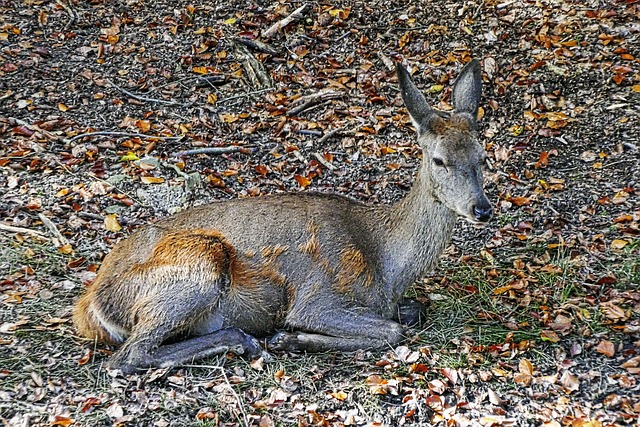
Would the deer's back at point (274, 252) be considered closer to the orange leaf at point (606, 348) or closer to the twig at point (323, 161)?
the orange leaf at point (606, 348)

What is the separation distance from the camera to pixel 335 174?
9.66 meters

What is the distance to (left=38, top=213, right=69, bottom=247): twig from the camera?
8062 mm

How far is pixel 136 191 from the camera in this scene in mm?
8977

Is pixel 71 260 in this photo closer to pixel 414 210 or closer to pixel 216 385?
pixel 216 385

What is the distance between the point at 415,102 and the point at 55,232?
3.76 meters

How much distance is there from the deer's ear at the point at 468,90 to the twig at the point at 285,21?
4.99m

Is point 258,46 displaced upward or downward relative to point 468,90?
downward

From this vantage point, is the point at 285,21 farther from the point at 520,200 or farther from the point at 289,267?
the point at 289,267

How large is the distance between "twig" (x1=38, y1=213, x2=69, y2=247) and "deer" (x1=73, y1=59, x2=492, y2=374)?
1399mm

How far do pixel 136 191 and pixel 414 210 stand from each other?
337 cm

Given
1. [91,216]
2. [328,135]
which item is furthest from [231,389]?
[328,135]

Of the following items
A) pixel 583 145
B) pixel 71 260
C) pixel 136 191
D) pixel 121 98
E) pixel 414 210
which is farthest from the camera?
pixel 121 98

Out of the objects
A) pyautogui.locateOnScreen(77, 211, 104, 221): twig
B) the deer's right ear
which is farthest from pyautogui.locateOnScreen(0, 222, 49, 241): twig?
Result: the deer's right ear

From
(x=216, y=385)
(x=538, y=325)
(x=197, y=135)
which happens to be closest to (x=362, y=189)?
(x=197, y=135)
